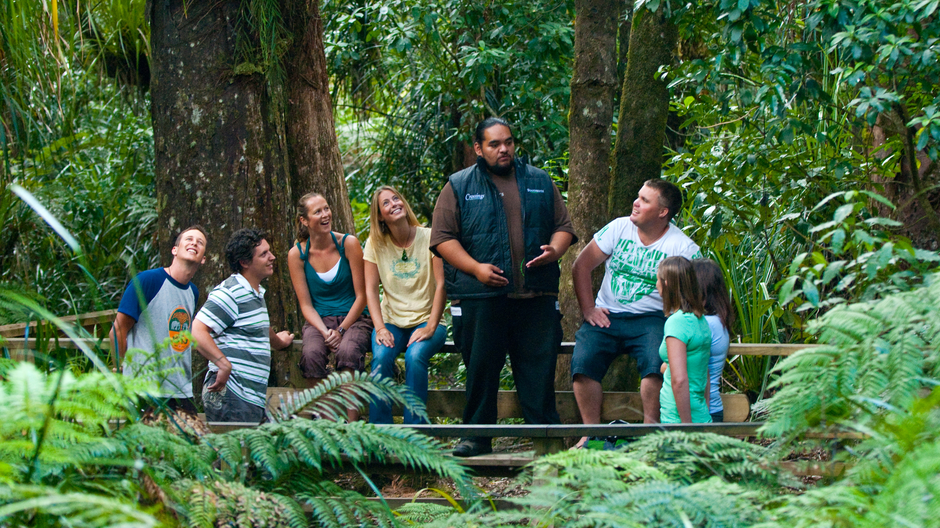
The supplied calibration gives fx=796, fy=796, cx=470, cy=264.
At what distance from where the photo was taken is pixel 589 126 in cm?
541

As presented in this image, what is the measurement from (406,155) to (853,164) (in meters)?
5.49

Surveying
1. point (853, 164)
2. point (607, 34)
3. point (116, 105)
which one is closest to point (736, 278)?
point (853, 164)

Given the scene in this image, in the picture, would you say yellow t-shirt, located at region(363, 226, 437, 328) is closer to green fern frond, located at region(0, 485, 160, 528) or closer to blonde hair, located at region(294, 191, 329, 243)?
blonde hair, located at region(294, 191, 329, 243)

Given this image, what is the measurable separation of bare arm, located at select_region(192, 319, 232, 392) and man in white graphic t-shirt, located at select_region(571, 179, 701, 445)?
1763 millimetres

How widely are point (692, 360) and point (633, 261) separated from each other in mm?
766

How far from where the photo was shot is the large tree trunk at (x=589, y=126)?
536cm

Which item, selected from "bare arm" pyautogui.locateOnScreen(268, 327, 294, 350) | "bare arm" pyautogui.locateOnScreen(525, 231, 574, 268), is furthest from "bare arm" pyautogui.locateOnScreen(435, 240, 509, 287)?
"bare arm" pyautogui.locateOnScreen(268, 327, 294, 350)

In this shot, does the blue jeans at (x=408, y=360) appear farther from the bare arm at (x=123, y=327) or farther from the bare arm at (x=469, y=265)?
the bare arm at (x=123, y=327)

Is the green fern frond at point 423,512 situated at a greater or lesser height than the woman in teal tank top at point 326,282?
lesser

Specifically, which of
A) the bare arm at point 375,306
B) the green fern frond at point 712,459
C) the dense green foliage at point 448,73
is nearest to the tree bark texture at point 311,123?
the dense green foliage at point 448,73

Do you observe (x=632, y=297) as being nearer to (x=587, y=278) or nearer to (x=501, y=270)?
(x=587, y=278)

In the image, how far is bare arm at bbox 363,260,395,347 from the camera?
4363 millimetres

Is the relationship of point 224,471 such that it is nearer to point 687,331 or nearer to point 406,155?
point 687,331

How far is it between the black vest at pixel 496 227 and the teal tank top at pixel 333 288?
27.0 inches
